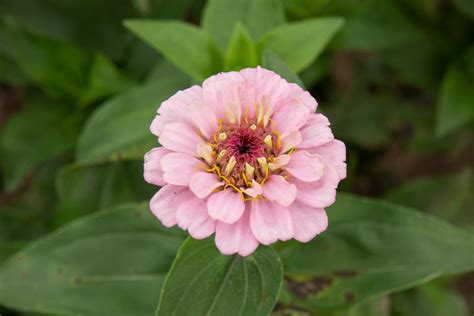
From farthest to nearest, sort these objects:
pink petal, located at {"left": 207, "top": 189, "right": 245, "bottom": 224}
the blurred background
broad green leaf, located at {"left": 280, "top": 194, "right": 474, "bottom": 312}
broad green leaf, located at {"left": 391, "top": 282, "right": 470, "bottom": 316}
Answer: broad green leaf, located at {"left": 391, "top": 282, "right": 470, "bottom": 316} < the blurred background < broad green leaf, located at {"left": 280, "top": 194, "right": 474, "bottom": 312} < pink petal, located at {"left": 207, "top": 189, "right": 245, "bottom": 224}

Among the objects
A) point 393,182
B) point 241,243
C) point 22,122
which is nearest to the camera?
point 241,243

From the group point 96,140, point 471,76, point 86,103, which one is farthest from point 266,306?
point 471,76

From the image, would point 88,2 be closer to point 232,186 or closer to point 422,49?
point 422,49

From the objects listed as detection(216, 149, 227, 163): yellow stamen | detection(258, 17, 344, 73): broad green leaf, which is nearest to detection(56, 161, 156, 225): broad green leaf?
detection(258, 17, 344, 73): broad green leaf

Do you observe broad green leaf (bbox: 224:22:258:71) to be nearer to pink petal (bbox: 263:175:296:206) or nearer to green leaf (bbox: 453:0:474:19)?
pink petal (bbox: 263:175:296:206)

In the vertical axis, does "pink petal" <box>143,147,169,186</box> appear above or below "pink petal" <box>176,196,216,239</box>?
above

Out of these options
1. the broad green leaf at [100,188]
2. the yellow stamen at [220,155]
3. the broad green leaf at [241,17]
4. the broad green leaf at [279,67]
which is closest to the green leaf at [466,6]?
the broad green leaf at [241,17]
